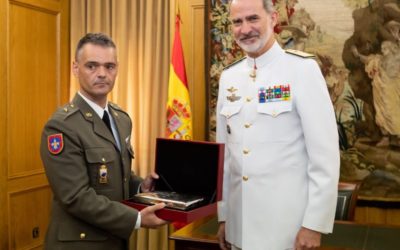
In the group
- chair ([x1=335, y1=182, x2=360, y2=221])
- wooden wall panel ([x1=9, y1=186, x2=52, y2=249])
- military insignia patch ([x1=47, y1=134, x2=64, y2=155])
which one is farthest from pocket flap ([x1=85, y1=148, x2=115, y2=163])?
wooden wall panel ([x1=9, y1=186, x2=52, y2=249])

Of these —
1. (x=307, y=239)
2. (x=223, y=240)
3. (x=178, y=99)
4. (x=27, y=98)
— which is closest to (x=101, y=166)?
(x=223, y=240)

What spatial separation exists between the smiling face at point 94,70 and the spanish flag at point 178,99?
5.04ft

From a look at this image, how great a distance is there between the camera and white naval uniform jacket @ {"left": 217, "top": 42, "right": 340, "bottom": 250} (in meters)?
1.58

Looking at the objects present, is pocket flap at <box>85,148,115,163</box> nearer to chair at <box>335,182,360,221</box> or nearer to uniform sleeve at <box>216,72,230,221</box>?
uniform sleeve at <box>216,72,230,221</box>

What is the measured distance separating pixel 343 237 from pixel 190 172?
89 centimetres

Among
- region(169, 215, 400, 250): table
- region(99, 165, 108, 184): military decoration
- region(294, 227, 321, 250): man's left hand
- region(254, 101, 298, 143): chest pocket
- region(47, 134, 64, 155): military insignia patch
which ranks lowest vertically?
region(169, 215, 400, 250): table

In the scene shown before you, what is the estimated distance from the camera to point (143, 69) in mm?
3828

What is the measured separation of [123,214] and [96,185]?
16 centimetres

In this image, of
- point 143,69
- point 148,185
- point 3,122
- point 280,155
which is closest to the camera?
point 280,155

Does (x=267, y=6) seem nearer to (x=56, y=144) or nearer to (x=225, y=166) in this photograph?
(x=225, y=166)

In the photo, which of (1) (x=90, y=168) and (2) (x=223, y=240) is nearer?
(1) (x=90, y=168)

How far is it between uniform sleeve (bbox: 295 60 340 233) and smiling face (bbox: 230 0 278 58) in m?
0.27

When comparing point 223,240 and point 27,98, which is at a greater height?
point 27,98

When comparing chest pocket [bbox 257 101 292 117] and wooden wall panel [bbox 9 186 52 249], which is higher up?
chest pocket [bbox 257 101 292 117]
